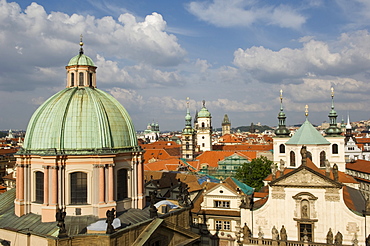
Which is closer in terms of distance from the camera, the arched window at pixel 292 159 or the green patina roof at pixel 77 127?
the green patina roof at pixel 77 127

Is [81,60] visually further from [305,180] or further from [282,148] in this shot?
[282,148]

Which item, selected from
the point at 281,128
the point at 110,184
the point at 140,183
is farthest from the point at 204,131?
the point at 110,184

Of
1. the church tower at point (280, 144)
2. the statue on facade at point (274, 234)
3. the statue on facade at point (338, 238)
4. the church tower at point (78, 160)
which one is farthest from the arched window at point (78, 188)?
the church tower at point (280, 144)

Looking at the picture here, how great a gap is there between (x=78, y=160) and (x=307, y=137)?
42.2 meters

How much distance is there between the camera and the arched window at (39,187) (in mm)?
25406

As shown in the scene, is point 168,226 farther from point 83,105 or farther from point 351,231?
point 351,231

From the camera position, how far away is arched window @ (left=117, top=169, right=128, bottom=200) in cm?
2650

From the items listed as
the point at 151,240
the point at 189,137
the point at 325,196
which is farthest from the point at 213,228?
the point at 189,137

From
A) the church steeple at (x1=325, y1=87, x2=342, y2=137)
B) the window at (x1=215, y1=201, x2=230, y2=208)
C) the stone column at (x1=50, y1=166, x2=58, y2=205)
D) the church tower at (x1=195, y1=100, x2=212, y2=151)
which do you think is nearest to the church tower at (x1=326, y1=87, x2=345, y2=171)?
the church steeple at (x1=325, y1=87, x2=342, y2=137)

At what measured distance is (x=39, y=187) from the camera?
2555cm

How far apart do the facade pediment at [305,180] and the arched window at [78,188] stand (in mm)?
18074

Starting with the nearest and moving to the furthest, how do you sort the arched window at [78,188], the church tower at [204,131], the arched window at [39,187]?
the arched window at [78,188]
the arched window at [39,187]
the church tower at [204,131]

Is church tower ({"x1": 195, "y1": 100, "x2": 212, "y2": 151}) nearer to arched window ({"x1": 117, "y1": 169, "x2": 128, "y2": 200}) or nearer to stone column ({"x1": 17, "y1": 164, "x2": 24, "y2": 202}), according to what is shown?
arched window ({"x1": 117, "y1": 169, "x2": 128, "y2": 200})

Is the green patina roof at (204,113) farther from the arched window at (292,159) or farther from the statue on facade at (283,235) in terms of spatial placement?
the statue on facade at (283,235)
